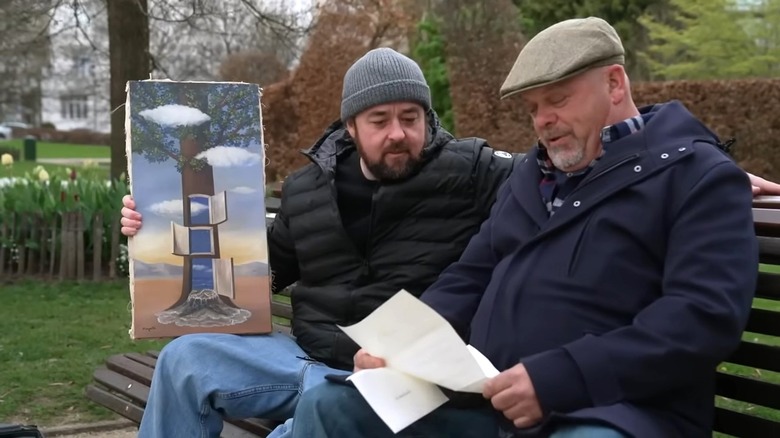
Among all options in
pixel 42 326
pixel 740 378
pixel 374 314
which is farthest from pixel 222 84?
pixel 42 326

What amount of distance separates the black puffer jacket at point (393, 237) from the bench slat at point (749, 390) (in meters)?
0.95

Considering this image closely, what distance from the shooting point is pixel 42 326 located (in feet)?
24.1

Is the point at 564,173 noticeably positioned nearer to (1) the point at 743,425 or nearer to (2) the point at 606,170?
(2) the point at 606,170

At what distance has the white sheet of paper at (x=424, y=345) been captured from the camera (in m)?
2.35

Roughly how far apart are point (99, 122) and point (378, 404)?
69583 mm

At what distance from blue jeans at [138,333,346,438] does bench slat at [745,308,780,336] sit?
129 centimetres

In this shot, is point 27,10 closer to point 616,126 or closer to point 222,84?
point 222,84

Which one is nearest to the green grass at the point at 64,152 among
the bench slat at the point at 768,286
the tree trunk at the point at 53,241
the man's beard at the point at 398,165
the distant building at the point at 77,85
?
the distant building at the point at 77,85

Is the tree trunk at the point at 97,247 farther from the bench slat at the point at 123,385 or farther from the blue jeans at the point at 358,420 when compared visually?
the blue jeans at the point at 358,420

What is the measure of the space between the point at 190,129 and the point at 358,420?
1433 mm

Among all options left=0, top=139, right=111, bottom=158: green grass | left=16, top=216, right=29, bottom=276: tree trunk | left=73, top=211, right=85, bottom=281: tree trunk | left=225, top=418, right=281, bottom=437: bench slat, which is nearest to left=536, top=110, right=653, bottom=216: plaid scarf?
left=225, top=418, right=281, bottom=437: bench slat

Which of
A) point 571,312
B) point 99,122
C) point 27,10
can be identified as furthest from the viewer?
point 99,122

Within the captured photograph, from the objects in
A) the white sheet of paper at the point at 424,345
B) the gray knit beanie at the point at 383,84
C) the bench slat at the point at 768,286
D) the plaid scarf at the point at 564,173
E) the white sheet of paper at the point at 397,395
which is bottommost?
the white sheet of paper at the point at 397,395

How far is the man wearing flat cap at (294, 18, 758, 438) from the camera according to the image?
2197 mm
